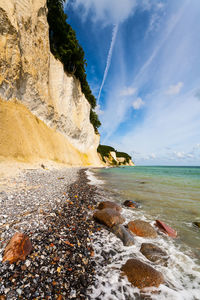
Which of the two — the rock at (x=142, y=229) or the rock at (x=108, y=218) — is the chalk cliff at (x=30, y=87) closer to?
Result: the rock at (x=108, y=218)

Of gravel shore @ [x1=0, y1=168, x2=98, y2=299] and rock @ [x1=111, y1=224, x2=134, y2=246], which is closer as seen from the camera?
gravel shore @ [x1=0, y1=168, x2=98, y2=299]

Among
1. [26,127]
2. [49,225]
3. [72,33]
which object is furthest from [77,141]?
[49,225]

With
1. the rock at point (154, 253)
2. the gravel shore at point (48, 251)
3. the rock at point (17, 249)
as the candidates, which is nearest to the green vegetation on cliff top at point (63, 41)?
the gravel shore at point (48, 251)

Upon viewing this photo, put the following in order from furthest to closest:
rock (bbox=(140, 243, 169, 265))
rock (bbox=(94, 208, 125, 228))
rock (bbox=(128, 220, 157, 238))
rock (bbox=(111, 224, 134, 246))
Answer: rock (bbox=(94, 208, 125, 228))
rock (bbox=(128, 220, 157, 238))
rock (bbox=(111, 224, 134, 246))
rock (bbox=(140, 243, 169, 265))

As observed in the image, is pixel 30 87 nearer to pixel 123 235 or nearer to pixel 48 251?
pixel 48 251

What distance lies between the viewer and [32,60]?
53.8 feet

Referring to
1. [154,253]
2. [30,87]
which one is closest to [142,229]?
[154,253]

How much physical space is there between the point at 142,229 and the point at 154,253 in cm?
92

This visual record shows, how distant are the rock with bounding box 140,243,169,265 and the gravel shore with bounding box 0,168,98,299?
4.57ft

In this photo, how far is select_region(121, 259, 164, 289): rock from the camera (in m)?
2.24

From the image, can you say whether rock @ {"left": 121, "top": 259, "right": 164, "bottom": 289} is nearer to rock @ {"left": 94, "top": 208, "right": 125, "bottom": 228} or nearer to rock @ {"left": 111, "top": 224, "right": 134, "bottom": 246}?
rock @ {"left": 111, "top": 224, "right": 134, "bottom": 246}

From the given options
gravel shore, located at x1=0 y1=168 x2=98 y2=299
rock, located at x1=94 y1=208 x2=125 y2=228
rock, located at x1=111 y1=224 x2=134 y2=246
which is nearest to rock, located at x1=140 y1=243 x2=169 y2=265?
rock, located at x1=111 y1=224 x2=134 y2=246

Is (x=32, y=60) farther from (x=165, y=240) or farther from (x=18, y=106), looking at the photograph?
(x=165, y=240)

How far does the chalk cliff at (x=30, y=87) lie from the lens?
12.1m
